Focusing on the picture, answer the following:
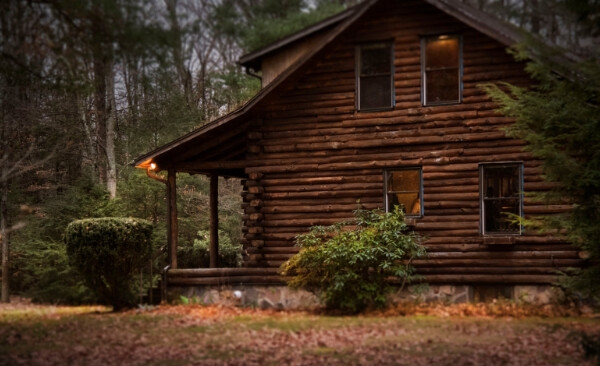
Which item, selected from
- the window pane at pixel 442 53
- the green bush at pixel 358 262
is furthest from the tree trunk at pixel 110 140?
the window pane at pixel 442 53

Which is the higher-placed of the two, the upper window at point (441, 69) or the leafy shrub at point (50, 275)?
the upper window at point (441, 69)

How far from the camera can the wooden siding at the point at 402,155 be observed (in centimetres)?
1734

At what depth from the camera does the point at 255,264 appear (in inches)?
744

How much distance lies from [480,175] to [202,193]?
14.5m

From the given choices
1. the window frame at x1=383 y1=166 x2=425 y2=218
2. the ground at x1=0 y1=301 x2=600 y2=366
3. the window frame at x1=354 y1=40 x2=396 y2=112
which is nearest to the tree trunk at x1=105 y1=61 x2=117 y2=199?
the ground at x1=0 y1=301 x2=600 y2=366

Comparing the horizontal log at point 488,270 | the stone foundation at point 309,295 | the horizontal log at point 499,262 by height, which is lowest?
the stone foundation at point 309,295

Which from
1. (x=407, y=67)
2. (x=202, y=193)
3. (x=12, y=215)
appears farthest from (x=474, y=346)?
(x=202, y=193)

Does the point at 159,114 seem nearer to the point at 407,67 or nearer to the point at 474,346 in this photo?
the point at 407,67

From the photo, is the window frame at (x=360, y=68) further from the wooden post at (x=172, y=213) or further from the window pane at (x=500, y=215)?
the wooden post at (x=172, y=213)

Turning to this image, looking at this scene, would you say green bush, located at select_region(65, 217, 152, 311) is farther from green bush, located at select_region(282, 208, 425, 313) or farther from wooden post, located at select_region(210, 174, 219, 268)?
wooden post, located at select_region(210, 174, 219, 268)

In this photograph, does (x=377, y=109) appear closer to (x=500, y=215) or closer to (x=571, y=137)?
(x=500, y=215)

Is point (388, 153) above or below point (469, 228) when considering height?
above

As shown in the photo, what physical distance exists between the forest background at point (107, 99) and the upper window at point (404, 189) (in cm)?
504

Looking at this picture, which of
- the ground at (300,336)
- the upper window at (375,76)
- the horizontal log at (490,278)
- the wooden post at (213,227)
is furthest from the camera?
the wooden post at (213,227)
